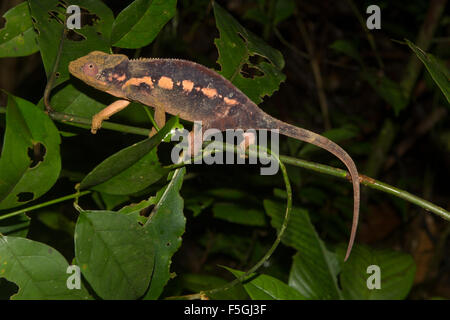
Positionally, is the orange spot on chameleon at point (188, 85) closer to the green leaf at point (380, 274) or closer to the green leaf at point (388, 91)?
the green leaf at point (380, 274)

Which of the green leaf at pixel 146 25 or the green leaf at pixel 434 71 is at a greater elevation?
the green leaf at pixel 146 25

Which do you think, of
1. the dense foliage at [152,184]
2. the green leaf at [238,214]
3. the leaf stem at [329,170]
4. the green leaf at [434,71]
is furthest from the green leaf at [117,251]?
the green leaf at [238,214]

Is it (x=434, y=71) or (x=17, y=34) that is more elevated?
(x=17, y=34)

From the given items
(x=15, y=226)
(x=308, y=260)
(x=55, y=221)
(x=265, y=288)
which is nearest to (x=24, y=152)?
(x=15, y=226)

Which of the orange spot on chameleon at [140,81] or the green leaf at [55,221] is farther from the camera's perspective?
the green leaf at [55,221]

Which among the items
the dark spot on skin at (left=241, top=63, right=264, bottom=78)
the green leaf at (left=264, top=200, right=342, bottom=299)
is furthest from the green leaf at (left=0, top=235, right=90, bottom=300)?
the green leaf at (left=264, top=200, right=342, bottom=299)

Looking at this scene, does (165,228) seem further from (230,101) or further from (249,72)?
(249,72)

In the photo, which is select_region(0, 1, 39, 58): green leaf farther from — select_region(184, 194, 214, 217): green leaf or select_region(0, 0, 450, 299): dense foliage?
select_region(184, 194, 214, 217): green leaf
